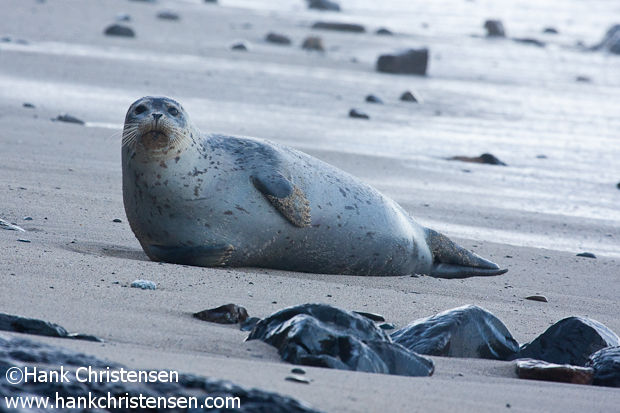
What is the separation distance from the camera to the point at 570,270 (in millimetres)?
5824

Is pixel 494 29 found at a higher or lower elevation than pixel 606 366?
lower

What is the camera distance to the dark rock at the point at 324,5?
30234 millimetres

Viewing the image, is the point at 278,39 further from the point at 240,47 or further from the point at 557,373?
the point at 557,373

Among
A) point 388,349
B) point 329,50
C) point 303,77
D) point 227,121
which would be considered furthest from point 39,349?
point 329,50

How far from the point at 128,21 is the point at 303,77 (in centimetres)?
611

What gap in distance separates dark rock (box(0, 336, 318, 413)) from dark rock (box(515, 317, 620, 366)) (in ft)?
4.84

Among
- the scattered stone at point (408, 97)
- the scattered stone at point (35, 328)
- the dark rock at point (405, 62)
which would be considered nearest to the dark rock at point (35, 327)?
the scattered stone at point (35, 328)

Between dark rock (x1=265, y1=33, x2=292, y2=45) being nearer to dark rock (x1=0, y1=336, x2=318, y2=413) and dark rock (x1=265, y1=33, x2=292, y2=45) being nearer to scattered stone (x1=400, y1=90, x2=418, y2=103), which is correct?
scattered stone (x1=400, y1=90, x2=418, y2=103)

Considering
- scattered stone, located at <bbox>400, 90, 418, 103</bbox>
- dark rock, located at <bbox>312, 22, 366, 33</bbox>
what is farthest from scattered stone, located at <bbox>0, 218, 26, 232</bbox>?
dark rock, located at <bbox>312, 22, 366, 33</bbox>

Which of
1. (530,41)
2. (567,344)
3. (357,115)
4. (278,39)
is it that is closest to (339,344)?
(567,344)

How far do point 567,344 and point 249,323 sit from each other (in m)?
1.08

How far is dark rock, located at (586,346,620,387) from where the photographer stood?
11.3ft

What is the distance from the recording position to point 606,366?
11.4 feet

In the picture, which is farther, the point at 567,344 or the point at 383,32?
the point at 383,32
